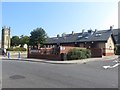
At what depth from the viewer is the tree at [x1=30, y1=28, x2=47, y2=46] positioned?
221 feet

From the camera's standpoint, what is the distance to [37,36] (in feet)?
222

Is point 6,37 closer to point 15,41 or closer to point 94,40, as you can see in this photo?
point 15,41

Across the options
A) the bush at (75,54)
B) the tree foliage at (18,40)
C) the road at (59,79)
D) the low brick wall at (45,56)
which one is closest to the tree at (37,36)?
the tree foliage at (18,40)

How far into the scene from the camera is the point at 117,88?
10.8m

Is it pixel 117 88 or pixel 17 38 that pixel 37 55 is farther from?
pixel 17 38

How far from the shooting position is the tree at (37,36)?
67.2 meters

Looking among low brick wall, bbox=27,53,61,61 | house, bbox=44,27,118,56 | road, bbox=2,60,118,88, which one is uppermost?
house, bbox=44,27,118,56

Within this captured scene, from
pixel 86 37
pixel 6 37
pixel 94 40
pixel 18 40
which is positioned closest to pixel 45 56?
pixel 94 40

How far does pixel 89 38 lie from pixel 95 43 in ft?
9.37

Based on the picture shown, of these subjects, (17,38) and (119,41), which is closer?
(119,41)

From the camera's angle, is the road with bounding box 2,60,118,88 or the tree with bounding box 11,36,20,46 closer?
the road with bounding box 2,60,118,88

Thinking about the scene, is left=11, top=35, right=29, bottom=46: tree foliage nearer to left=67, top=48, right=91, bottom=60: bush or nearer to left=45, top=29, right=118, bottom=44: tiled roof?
left=45, top=29, right=118, bottom=44: tiled roof

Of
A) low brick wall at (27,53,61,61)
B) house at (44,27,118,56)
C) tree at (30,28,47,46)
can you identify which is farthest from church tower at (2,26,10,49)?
low brick wall at (27,53,61,61)

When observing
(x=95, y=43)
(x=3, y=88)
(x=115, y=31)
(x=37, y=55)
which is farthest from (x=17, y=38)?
(x=3, y=88)
